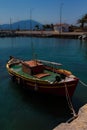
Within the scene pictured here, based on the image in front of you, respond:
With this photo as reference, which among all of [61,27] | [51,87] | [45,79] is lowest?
[51,87]

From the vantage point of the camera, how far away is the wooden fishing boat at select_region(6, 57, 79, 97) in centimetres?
2020

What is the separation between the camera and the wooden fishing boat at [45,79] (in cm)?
2020

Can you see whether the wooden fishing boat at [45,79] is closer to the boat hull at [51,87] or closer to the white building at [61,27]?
the boat hull at [51,87]

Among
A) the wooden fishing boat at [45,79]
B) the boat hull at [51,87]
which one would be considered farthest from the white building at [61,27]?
the boat hull at [51,87]

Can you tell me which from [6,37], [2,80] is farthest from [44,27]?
[2,80]

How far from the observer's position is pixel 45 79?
72.9 ft

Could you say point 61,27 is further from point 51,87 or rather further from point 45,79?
point 51,87

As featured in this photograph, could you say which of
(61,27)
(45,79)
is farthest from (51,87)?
(61,27)

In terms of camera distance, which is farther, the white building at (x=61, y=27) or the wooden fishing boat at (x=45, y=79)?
the white building at (x=61, y=27)

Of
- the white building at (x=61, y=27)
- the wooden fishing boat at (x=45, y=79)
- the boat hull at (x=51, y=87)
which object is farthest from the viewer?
the white building at (x=61, y=27)

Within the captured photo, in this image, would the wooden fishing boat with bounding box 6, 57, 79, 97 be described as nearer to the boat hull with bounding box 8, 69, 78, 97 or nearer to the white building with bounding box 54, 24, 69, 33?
the boat hull with bounding box 8, 69, 78, 97

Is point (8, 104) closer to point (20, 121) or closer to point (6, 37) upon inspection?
point (20, 121)

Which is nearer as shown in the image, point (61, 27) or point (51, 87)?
point (51, 87)

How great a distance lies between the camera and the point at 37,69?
23.4 metres
